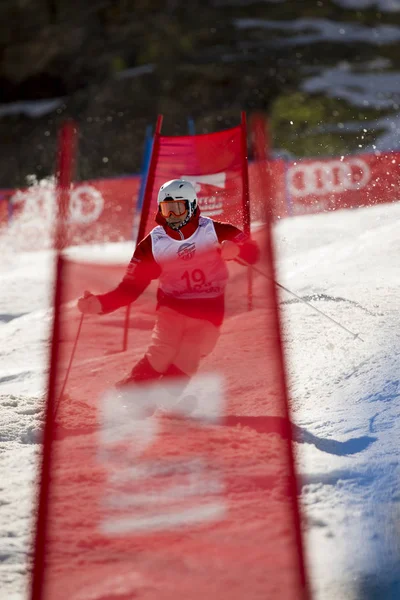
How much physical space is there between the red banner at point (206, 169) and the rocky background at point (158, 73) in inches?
309

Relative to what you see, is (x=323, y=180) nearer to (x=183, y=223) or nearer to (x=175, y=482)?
(x=183, y=223)

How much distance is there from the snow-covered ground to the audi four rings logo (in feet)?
10.2

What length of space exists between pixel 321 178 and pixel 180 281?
17.8ft

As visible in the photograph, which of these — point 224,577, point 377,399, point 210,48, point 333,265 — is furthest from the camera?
point 210,48

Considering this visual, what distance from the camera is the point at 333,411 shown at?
124 inches

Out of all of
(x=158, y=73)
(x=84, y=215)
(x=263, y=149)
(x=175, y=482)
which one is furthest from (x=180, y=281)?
(x=158, y=73)

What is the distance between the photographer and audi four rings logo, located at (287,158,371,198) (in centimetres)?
880

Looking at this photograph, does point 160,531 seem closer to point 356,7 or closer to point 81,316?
point 81,316

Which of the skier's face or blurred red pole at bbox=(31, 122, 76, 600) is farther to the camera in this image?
the skier's face

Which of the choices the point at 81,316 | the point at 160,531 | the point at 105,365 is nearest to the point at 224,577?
the point at 160,531

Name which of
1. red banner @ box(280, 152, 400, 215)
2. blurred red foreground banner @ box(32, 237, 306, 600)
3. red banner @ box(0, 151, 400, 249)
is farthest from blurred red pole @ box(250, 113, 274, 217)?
blurred red foreground banner @ box(32, 237, 306, 600)

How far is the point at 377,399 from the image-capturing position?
3121 millimetres

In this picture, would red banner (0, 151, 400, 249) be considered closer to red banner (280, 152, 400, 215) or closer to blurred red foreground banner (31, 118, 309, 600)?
red banner (280, 152, 400, 215)

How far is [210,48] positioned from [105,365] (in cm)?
1476
